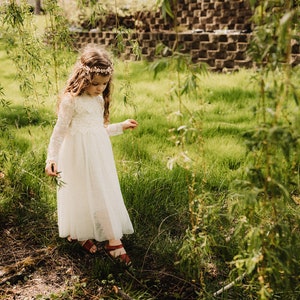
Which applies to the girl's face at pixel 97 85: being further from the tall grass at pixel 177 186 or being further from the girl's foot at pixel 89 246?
the girl's foot at pixel 89 246

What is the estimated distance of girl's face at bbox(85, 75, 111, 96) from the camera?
267 centimetres

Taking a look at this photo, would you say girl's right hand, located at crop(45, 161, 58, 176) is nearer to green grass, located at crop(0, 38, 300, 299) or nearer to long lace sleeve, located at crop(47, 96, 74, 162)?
long lace sleeve, located at crop(47, 96, 74, 162)

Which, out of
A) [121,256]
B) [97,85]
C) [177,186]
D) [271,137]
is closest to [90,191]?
[121,256]

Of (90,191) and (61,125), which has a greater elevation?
(61,125)

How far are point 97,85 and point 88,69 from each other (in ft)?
0.37

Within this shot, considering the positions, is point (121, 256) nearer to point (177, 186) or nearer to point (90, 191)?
point (90, 191)

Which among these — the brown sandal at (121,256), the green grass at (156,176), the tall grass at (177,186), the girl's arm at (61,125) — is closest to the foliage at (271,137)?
the tall grass at (177,186)

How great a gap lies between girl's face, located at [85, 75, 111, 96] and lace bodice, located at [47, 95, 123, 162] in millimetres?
45

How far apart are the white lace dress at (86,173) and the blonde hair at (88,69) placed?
74mm

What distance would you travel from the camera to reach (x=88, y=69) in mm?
2646

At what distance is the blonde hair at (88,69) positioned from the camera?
2643 millimetres

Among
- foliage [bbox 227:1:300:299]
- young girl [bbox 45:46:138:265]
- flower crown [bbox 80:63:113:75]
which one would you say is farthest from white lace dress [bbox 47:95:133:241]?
foliage [bbox 227:1:300:299]

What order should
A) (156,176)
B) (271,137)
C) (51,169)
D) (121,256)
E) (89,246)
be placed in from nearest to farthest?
1. (271,137)
2. (51,169)
3. (121,256)
4. (89,246)
5. (156,176)

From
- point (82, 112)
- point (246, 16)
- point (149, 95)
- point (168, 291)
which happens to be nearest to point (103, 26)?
point (246, 16)
